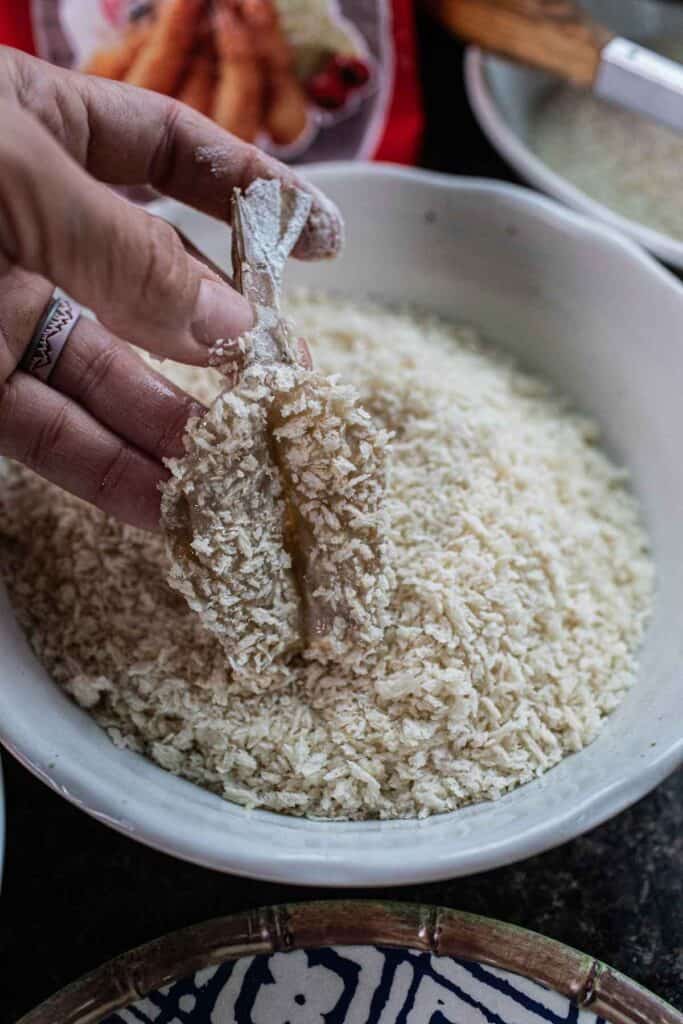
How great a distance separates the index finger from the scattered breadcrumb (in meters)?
0.19

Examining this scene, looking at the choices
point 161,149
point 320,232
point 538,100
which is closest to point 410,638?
point 320,232

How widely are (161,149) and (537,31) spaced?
73 centimetres

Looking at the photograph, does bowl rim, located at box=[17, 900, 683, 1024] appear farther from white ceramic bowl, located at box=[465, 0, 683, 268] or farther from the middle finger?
white ceramic bowl, located at box=[465, 0, 683, 268]

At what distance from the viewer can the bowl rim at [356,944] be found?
940mm

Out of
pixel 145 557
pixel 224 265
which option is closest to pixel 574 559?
pixel 145 557

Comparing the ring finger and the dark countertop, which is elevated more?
the ring finger

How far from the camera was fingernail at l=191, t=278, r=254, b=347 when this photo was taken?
83 centimetres

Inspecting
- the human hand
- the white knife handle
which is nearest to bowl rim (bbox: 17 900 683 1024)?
the human hand

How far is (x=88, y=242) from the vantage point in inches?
25.9

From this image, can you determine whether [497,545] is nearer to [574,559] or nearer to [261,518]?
[574,559]

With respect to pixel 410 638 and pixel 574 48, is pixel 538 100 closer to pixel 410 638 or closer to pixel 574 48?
pixel 574 48

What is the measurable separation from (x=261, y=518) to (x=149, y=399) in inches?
7.2

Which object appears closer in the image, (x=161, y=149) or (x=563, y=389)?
(x=161, y=149)

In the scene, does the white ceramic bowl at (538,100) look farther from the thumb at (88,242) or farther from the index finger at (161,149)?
the thumb at (88,242)
